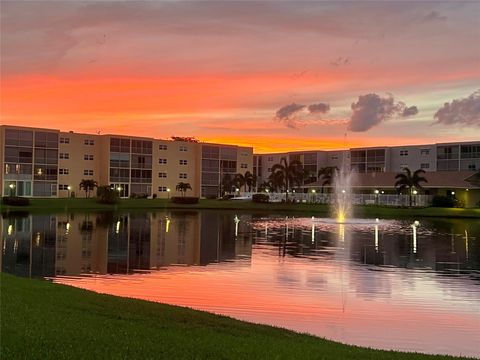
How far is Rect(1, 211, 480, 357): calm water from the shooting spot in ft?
49.4

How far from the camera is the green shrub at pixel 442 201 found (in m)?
85.8

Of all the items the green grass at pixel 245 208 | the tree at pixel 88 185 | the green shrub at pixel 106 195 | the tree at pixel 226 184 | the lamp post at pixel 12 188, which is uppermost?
the tree at pixel 226 184

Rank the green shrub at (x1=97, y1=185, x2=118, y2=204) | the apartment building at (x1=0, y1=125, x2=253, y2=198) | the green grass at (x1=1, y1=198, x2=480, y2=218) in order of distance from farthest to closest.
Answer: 1. the apartment building at (x1=0, y1=125, x2=253, y2=198)
2. the green shrub at (x1=97, y1=185, x2=118, y2=204)
3. the green grass at (x1=1, y1=198, x2=480, y2=218)

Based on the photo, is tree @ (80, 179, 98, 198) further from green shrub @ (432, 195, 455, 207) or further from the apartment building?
green shrub @ (432, 195, 455, 207)

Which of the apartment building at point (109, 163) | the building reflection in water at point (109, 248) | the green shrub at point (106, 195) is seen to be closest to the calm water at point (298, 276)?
the building reflection in water at point (109, 248)

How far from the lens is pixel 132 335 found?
9.96 m

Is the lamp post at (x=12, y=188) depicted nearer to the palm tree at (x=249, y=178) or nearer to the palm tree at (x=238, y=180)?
the palm tree at (x=238, y=180)

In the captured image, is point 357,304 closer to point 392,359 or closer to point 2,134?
point 392,359

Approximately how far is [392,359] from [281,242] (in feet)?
88.6

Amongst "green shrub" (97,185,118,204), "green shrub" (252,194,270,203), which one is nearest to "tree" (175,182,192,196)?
"green shrub" (252,194,270,203)

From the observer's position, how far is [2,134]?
100 metres

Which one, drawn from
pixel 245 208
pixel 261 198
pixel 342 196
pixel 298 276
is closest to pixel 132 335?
pixel 298 276

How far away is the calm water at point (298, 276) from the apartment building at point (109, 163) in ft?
214

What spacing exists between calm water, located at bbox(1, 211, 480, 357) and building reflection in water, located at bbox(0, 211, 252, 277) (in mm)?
55
